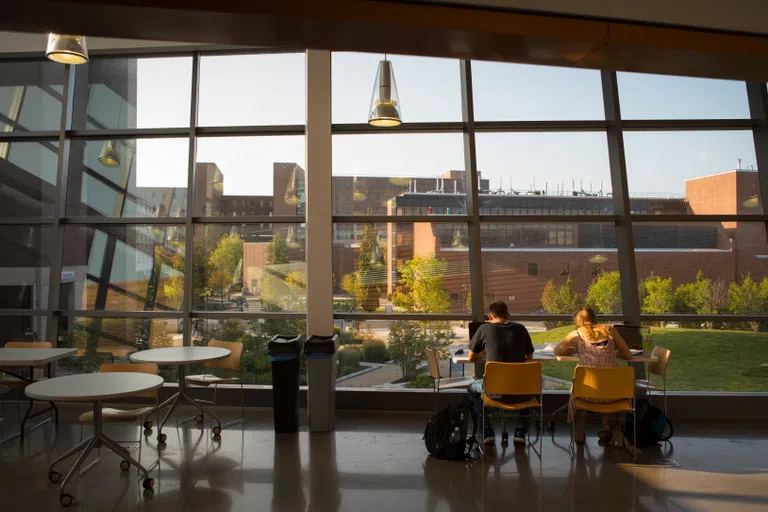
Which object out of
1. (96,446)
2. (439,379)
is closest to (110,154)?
(96,446)

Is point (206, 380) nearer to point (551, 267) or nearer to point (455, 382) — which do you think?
point (455, 382)

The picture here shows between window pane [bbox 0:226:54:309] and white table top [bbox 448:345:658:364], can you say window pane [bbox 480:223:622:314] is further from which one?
window pane [bbox 0:226:54:309]

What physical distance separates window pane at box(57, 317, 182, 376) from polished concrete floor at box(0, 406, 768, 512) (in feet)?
4.48

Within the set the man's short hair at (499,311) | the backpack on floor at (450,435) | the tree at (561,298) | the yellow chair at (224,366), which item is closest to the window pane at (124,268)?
the yellow chair at (224,366)

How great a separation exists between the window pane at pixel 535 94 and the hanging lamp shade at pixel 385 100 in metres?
1.38

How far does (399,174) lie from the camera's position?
7574mm

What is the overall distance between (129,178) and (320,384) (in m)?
3.61

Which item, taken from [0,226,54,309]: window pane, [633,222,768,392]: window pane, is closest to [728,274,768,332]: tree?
[633,222,768,392]: window pane

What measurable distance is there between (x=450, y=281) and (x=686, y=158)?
10.1 ft

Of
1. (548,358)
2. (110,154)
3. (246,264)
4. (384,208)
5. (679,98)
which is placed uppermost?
(679,98)

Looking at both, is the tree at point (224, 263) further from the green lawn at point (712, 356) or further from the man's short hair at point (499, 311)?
the green lawn at point (712, 356)

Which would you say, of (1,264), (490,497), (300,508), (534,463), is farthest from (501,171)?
(1,264)

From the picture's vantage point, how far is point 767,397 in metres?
6.86

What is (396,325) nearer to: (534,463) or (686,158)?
(534,463)
